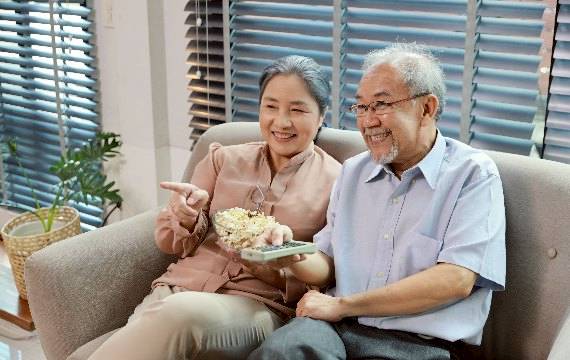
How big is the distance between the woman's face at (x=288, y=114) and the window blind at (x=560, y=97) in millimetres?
735

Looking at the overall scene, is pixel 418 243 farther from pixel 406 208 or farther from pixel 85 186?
pixel 85 186

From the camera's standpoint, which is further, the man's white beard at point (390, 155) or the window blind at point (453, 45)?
the window blind at point (453, 45)

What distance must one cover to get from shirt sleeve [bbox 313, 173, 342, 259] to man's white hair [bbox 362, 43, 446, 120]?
35 cm

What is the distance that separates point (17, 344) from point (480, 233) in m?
2.05

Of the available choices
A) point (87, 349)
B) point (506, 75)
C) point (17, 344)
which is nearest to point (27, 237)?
point (17, 344)

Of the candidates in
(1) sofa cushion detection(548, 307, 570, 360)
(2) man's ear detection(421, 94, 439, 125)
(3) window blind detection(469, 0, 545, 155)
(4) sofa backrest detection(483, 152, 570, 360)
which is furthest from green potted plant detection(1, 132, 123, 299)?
(1) sofa cushion detection(548, 307, 570, 360)

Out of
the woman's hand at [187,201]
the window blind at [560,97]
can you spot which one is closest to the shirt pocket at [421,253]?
the woman's hand at [187,201]

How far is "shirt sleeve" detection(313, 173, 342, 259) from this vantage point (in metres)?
1.81

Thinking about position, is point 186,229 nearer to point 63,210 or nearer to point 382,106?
point 382,106

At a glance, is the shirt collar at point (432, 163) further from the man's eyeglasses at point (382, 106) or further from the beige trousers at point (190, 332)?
the beige trousers at point (190, 332)

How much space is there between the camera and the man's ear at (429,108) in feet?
5.41

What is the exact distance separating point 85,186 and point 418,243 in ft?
6.36

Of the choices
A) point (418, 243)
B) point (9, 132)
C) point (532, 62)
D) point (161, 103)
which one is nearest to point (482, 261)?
point (418, 243)

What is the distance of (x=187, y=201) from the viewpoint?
73.5 inches
